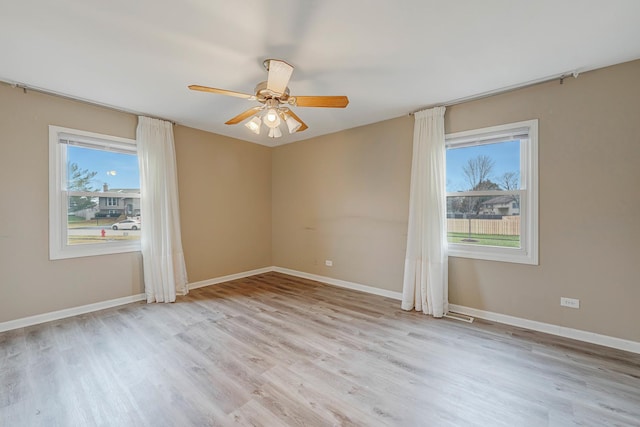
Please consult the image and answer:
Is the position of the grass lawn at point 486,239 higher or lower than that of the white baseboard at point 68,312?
higher

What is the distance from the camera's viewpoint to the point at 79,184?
10.8 ft

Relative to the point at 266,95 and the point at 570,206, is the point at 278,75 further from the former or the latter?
the point at 570,206

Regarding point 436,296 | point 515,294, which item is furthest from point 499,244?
point 436,296

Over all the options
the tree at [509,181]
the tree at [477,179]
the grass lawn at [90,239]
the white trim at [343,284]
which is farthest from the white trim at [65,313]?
the tree at [509,181]

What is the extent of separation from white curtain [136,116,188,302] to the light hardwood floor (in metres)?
0.55

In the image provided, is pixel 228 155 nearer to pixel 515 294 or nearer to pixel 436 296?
pixel 436 296

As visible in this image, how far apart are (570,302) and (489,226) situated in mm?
1042

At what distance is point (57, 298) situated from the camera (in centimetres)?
308

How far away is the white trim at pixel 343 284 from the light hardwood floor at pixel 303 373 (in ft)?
2.09

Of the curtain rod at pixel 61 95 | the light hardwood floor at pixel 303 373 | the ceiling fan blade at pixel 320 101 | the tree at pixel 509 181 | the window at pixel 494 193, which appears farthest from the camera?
the tree at pixel 509 181

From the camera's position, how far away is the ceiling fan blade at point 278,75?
2059 mm

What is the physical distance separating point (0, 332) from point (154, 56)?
129 inches

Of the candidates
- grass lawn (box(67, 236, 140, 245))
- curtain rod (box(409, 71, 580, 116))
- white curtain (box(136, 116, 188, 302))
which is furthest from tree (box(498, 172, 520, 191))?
grass lawn (box(67, 236, 140, 245))

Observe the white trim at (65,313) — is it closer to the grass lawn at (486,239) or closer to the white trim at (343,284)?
the white trim at (343,284)
